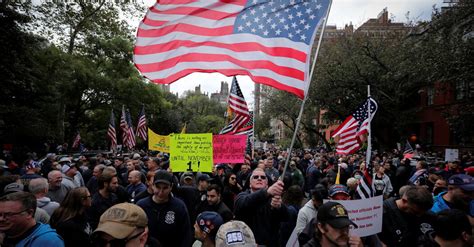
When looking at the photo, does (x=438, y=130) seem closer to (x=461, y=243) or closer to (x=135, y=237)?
(x=461, y=243)

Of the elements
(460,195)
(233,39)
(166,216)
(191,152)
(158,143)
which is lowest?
(166,216)

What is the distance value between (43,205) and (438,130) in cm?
3490

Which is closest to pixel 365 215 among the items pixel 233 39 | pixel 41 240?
pixel 233 39

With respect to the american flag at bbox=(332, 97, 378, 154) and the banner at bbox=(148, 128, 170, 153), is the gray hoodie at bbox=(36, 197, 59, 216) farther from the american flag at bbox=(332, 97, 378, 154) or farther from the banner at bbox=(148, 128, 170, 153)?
the american flag at bbox=(332, 97, 378, 154)

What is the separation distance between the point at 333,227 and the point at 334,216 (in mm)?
93

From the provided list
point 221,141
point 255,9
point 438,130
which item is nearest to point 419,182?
point 221,141

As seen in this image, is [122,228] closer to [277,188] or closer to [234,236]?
[234,236]

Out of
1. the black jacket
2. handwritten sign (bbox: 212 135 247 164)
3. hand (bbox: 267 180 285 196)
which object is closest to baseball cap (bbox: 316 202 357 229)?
hand (bbox: 267 180 285 196)

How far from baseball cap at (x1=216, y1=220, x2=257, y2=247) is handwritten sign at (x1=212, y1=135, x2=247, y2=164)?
4885 millimetres

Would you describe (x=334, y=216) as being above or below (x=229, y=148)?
below

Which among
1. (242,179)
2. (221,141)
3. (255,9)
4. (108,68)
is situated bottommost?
(242,179)

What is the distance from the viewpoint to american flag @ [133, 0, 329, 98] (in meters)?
4.37

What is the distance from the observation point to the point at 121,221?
8.16 ft

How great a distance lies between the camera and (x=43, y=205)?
5.02 meters
